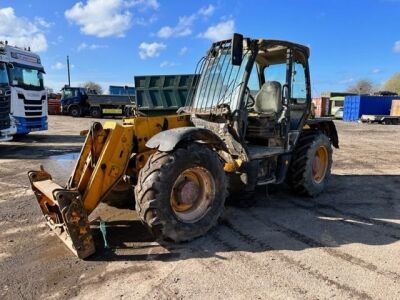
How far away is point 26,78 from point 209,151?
1214 cm

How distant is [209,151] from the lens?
16.0 ft

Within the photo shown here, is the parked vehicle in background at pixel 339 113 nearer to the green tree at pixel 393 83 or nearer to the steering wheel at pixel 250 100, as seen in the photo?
the green tree at pixel 393 83

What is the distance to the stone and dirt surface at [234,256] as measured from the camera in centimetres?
375

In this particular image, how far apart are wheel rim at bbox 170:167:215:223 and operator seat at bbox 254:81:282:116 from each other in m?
2.01

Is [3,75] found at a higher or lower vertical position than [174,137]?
higher

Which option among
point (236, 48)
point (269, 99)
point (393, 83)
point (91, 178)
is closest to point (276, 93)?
point (269, 99)

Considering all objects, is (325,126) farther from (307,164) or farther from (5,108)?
(5,108)

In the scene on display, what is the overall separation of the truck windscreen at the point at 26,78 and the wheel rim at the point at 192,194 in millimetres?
11365

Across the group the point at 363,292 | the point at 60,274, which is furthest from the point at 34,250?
the point at 363,292

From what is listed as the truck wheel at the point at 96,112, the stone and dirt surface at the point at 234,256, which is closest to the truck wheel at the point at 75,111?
the truck wheel at the point at 96,112

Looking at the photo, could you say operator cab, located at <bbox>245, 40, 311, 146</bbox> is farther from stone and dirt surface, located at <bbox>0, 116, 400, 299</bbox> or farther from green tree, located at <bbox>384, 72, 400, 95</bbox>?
green tree, located at <bbox>384, 72, 400, 95</bbox>

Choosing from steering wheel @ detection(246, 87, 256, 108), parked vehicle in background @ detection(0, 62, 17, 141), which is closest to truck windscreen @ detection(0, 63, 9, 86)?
parked vehicle in background @ detection(0, 62, 17, 141)

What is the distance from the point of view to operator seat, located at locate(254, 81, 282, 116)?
21.3 feet

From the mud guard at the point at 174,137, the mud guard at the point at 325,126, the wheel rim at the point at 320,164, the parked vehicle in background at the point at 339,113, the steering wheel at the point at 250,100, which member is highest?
the steering wheel at the point at 250,100
